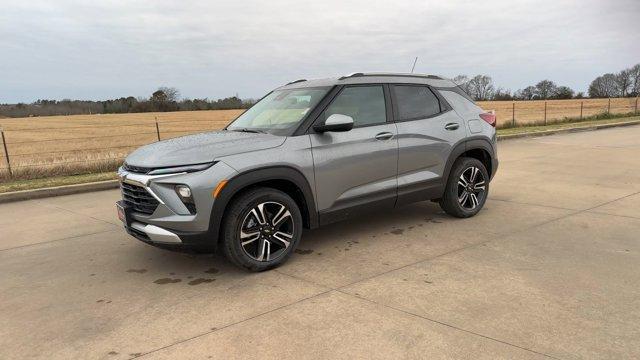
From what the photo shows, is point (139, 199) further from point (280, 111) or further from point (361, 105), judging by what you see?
point (361, 105)

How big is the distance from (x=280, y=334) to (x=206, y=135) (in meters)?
2.43

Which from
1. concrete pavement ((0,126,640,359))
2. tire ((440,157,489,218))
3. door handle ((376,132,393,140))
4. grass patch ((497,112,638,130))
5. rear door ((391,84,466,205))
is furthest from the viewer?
grass patch ((497,112,638,130))

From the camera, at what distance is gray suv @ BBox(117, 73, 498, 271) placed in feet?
13.6

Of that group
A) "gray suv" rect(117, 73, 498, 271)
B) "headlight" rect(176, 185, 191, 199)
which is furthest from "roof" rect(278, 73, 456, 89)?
"headlight" rect(176, 185, 191, 199)

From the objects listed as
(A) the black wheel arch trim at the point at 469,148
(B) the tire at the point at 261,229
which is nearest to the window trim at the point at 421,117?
(A) the black wheel arch trim at the point at 469,148

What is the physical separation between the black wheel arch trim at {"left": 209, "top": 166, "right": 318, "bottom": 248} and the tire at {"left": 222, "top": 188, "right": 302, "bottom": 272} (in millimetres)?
97

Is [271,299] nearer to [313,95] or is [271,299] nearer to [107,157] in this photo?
[313,95]

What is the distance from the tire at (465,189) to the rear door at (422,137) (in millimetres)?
197

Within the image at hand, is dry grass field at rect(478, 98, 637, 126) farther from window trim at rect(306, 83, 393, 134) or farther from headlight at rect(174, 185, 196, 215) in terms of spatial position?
headlight at rect(174, 185, 196, 215)

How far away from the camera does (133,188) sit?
4.39 metres

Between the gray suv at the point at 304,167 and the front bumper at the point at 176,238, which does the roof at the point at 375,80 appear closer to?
the gray suv at the point at 304,167

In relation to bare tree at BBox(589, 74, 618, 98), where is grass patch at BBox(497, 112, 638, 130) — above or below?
below

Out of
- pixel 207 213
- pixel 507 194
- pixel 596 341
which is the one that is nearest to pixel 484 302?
pixel 596 341

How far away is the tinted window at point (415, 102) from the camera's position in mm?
5551
